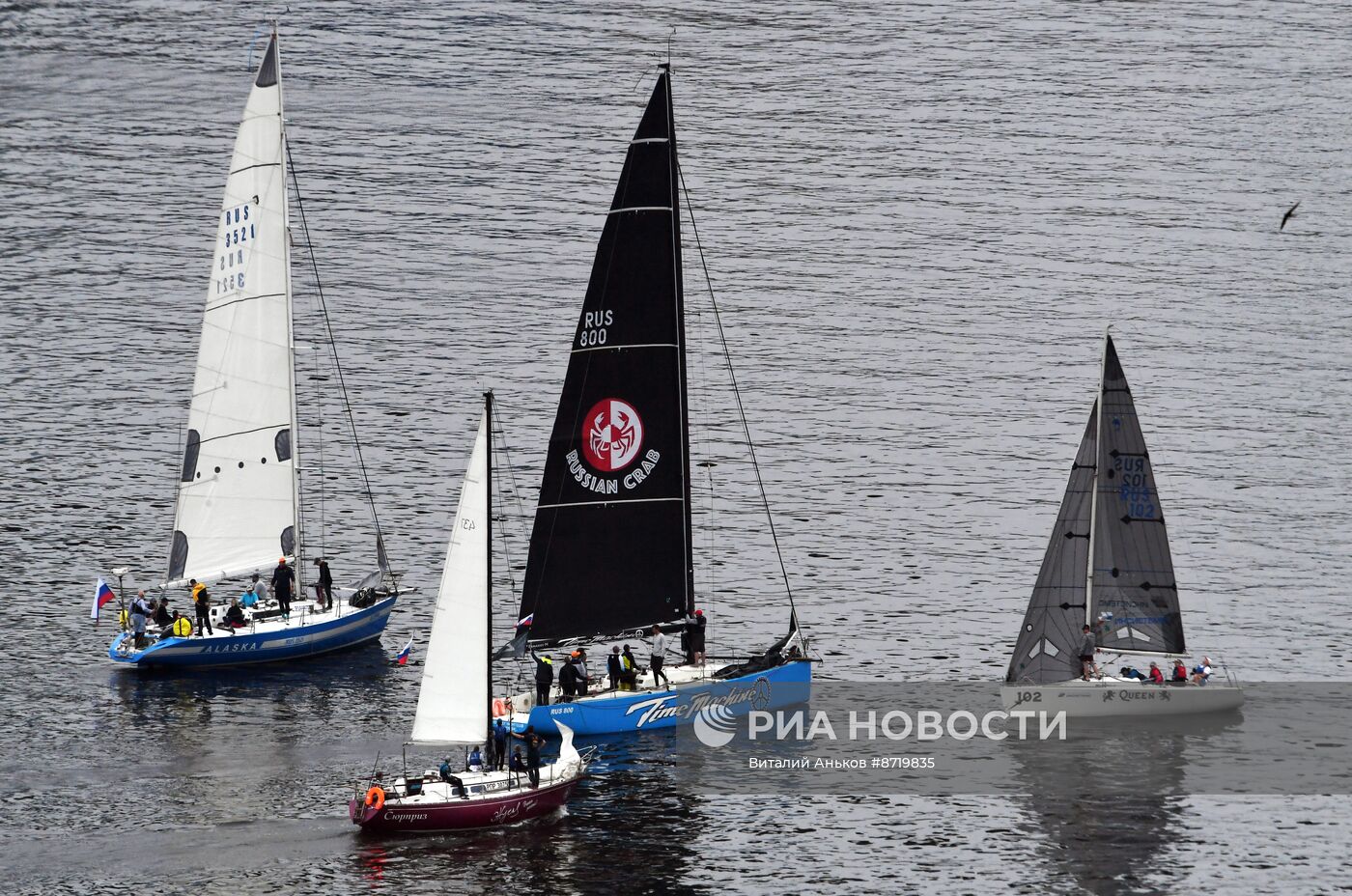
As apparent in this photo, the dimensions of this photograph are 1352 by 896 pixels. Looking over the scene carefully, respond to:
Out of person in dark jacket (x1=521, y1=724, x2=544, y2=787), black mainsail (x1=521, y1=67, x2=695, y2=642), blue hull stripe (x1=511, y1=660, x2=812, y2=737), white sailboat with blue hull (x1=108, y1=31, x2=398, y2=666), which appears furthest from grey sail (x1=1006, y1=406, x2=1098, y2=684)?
white sailboat with blue hull (x1=108, y1=31, x2=398, y2=666)

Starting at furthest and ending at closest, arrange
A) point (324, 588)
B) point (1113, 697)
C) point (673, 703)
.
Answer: point (324, 588), point (1113, 697), point (673, 703)

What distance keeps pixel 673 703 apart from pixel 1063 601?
56.8 ft

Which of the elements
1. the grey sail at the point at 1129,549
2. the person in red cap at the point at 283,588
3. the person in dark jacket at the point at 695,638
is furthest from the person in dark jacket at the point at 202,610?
the grey sail at the point at 1129,549

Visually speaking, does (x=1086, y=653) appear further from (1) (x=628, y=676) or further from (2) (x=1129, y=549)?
(1) (x=628, y=676)

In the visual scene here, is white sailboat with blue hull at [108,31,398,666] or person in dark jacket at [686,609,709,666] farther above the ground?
white sailboat with blue hull at [108,31,398,666]

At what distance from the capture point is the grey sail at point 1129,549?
257ft

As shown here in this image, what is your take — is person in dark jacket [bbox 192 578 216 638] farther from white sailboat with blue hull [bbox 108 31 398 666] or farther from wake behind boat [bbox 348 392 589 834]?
wake behind boat [bbox 348 392 589 834]

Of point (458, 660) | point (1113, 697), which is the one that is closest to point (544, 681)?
point (458, 660)

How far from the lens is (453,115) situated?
19475cm

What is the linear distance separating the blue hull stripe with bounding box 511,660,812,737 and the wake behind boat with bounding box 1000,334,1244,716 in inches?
360

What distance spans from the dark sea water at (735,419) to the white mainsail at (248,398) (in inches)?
285

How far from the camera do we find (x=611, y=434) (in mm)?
76125

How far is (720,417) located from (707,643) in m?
48.0

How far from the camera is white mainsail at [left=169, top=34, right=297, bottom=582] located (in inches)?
3457
